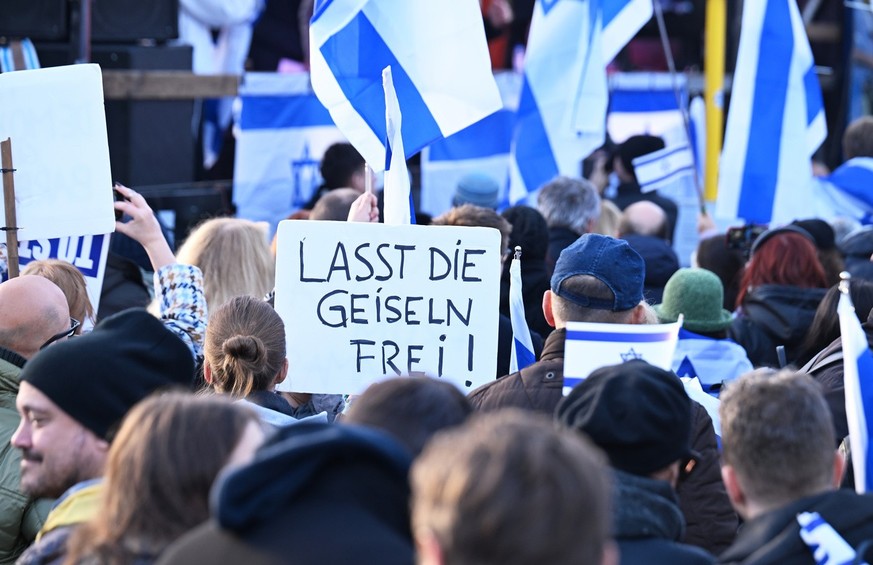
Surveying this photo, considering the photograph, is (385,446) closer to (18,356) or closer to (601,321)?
(601,321)

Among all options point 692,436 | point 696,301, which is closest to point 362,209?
point 696,301

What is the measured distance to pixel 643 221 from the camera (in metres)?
7.35

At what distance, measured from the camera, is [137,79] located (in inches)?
339

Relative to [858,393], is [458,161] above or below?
above

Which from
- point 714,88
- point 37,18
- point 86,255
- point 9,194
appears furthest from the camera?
point 714,88

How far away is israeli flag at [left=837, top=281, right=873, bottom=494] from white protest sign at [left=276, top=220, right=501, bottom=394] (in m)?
1.24

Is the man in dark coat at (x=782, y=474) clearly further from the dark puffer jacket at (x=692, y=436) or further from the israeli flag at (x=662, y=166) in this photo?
the israeli flag at (x=662, y=166)

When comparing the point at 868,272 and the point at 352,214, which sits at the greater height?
the point at 352,214

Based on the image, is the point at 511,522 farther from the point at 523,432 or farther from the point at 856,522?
the point at 856,522

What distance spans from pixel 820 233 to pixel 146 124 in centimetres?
455

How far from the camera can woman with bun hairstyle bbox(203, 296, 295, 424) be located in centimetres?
391

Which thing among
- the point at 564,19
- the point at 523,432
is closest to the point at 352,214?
the point at 523,432

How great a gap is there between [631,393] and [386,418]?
2.15 feet

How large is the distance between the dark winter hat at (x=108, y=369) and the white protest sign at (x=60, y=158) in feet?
5.95
